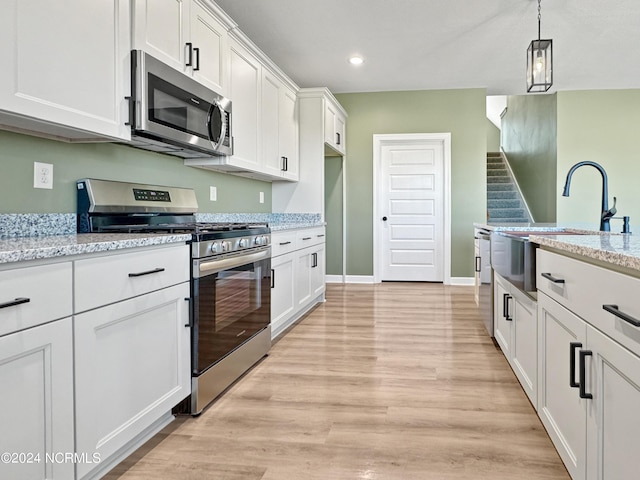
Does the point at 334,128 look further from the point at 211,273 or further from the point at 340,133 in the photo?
the point at 211,273

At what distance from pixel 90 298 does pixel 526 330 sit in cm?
187

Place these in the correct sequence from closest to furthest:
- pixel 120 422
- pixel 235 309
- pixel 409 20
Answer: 1. pixel 120 422
2. pixel 235 309
3. pixel 409 20

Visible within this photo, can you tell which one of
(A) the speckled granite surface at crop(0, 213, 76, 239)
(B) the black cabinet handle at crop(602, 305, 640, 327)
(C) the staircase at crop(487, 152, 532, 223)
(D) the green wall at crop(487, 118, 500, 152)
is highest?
(D) the green wall at crop(487, 118, 500, 152)

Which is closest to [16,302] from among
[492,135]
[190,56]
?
[190,56]

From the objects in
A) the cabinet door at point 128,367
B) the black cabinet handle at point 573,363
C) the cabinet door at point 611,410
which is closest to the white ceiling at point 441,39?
the cabinet door at point 128,367

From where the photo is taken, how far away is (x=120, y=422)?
63.7 inches

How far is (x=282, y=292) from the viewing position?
355cm

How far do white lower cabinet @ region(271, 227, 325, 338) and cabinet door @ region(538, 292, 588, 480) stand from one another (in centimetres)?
187

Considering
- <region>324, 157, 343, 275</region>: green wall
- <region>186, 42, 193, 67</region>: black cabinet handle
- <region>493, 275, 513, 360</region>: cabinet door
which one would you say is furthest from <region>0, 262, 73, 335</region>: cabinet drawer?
<region>324, 157, 343, 275</region>: green wall

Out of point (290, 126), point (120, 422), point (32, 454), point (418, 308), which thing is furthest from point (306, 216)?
point (32, 454)

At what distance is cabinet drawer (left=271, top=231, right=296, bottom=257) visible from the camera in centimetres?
331

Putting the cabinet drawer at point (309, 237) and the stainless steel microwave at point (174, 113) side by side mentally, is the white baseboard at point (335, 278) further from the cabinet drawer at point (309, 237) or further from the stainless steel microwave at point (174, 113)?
the stainless steel microwave at point (174, 113)

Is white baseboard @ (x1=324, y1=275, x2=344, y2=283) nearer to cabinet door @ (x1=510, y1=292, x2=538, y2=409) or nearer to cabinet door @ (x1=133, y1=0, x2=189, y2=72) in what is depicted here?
cabinet door @ (x1=510, y1=292, x2=538, y2=409)

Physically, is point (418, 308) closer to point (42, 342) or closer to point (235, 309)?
point (235, 309)
